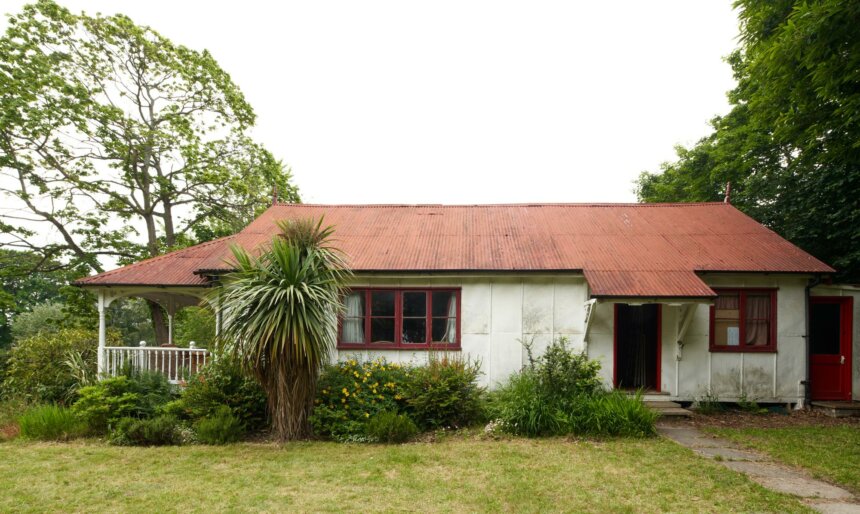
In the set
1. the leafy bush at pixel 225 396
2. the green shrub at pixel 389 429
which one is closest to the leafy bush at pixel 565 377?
the green shrub at pixel 389 429

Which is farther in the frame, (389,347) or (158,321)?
(158,321)

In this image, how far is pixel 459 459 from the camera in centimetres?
716

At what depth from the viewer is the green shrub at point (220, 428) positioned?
8.20m

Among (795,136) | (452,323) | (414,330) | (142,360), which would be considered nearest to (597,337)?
(452,323)

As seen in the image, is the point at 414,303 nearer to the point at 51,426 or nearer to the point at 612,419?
the point at 612,419

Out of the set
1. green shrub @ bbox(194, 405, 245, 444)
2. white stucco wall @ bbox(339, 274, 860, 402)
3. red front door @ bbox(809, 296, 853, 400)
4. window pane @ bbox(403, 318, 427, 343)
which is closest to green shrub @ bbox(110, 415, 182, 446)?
green shrub @ bbox(194, 405, 245, 444)

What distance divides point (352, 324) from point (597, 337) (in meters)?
5.57

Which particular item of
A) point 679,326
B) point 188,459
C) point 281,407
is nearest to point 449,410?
point 281,407

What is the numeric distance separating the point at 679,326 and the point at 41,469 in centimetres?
1201

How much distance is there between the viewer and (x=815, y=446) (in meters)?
7.78

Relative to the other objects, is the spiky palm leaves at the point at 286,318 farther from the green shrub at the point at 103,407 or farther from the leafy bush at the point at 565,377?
the leafy bush at the point at 565,377

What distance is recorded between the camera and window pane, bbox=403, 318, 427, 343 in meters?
10.7

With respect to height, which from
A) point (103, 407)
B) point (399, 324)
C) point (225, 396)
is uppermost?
point (399, 324)

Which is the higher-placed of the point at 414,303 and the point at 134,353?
the point at 414,303
